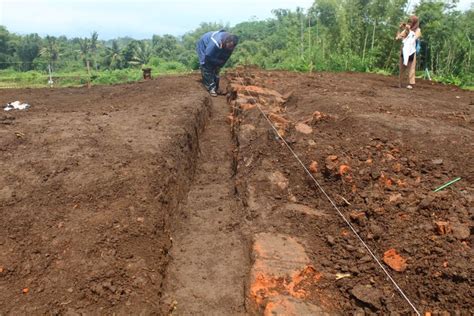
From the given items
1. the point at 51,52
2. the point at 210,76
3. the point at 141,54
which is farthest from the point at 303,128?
the point at 51,52

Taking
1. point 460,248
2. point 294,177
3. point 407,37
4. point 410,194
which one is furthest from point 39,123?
point 407,37

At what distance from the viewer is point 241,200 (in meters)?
5.13

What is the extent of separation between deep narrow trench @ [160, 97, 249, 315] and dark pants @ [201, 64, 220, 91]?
Answer: 4.18 m

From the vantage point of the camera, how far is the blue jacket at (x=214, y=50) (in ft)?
31.3

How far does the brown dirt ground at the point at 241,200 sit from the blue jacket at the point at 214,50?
318cm

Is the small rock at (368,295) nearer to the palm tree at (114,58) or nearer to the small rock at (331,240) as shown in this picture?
the small rock at (331,240)

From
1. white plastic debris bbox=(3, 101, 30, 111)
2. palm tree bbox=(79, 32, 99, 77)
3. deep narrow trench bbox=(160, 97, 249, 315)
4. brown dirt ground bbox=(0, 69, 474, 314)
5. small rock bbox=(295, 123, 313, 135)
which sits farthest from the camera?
palm tree bbox=(79, 32, 99, 77)

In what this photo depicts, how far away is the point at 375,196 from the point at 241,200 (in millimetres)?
1687

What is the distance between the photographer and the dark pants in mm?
9995

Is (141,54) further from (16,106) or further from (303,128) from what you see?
(303,128)

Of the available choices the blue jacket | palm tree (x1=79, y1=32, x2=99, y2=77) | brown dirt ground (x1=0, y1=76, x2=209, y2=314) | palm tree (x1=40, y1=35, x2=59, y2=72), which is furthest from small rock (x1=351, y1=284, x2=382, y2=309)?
palm tree (x1=40, y1=35, x2=59, y2=72)

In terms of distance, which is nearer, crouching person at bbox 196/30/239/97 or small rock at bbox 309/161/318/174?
small rock at bbox 309/161/318/174

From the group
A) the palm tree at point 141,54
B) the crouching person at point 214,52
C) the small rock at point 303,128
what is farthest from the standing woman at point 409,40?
the palm tree at point 141,54

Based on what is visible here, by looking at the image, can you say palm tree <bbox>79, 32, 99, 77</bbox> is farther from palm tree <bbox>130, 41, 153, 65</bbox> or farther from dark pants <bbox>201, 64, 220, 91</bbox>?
dark pants <bbox>201, 64, 220, 91</bbox>
